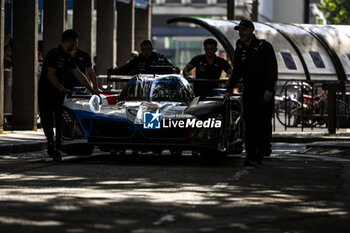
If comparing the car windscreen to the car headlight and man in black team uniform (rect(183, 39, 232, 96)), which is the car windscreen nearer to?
the car headlight

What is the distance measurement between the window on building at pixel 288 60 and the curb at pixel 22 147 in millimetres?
10006

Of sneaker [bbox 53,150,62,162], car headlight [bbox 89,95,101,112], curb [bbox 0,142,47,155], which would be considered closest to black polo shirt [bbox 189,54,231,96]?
curb [bbox 0,142,47,155]

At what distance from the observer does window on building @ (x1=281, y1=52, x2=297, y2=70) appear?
25.5 m

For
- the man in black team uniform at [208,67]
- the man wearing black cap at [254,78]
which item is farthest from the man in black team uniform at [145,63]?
the man wearing black cap at [254,78]

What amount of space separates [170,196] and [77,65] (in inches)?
275

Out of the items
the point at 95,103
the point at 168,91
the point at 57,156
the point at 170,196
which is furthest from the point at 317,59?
the point at 170,196

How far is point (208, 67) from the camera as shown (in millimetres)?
16906

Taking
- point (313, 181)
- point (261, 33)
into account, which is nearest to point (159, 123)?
point (313, 181)

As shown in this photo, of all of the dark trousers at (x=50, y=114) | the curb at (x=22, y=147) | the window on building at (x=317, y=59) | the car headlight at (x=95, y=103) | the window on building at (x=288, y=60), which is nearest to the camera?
the car headlight at (x=95, y=103)

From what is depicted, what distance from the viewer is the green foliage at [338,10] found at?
6869cm

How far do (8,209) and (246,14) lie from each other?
3184 inches

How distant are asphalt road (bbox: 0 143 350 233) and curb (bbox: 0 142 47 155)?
1.23 metres

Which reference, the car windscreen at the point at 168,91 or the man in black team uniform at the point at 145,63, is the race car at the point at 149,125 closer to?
the car windscreen at the point at 168,91

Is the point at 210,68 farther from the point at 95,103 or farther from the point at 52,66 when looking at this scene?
the point at 52,66
